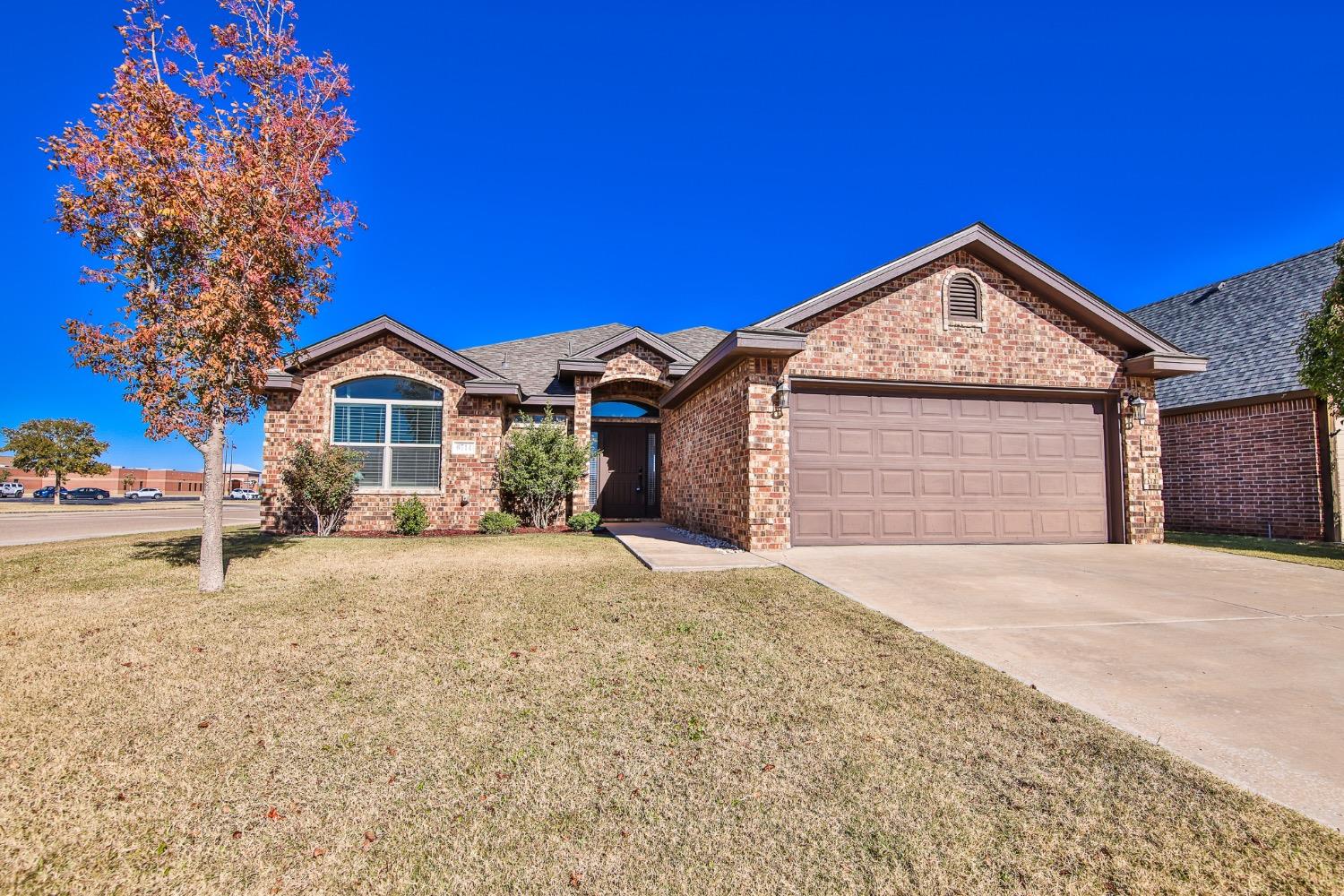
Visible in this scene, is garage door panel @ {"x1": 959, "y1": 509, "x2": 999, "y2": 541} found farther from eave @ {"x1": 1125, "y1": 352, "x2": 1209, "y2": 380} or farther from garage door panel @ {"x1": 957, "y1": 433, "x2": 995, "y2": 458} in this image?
eave @ {"x1": 1125, "y1": 352, "x2": 1209, "y2": 380}

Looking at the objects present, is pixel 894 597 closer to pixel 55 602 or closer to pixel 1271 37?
pixel 55 602

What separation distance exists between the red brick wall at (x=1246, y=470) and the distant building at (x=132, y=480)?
58542mm

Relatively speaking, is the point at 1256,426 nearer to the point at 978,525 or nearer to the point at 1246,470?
the point at 1246,470

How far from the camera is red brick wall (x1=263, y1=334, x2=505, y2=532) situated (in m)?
12.7

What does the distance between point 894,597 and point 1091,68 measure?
44.7ft

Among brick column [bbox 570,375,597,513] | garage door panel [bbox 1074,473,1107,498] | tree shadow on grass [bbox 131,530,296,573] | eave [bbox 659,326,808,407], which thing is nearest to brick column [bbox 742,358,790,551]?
eave [bbox 659,326,808,407]

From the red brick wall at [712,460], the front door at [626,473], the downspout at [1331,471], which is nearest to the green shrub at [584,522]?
the red brick wall at [712,460]

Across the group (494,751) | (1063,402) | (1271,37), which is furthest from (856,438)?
(1271,37)

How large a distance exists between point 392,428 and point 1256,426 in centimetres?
1839

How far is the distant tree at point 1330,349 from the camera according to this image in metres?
9.43

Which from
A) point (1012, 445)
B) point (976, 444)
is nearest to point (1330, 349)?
point (1012, 445)

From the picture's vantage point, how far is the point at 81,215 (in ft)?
20.6

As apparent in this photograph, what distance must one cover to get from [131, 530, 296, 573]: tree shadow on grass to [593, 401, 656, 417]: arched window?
7795 millimetres

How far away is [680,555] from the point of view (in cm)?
848
